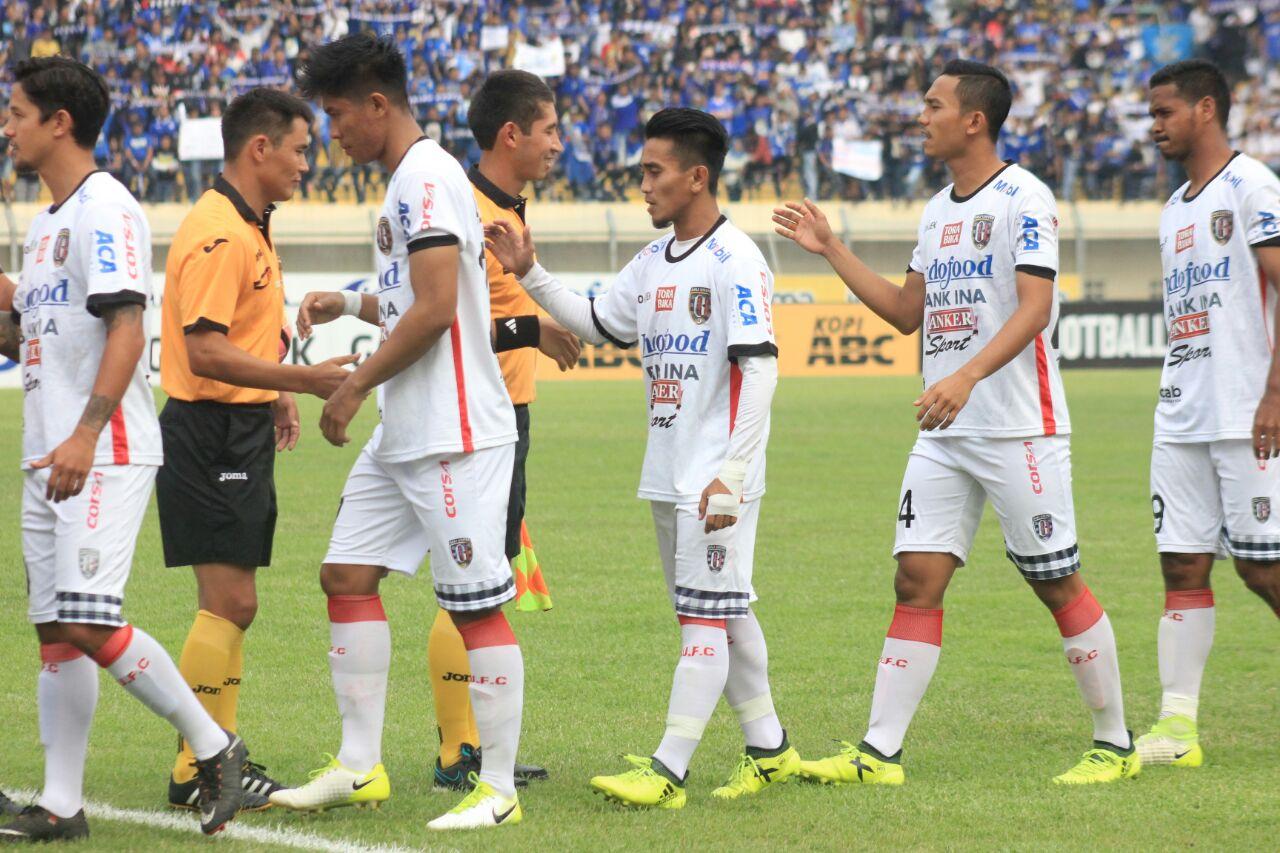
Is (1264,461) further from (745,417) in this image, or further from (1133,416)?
(1133,416)

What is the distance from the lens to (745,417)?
4.89 m

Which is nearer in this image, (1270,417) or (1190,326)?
(1270,417)

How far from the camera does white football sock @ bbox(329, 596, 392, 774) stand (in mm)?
4875

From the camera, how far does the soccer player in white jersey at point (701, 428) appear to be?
4.95 metres

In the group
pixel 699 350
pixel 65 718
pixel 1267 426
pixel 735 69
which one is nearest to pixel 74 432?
pixel 65 718

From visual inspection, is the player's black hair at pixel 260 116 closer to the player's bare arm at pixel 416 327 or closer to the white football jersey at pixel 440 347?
the white football jersey at pixel 440 347

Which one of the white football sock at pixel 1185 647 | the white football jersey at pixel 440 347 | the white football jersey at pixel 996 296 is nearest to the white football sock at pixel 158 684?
the white football jersey at pixel 440 347

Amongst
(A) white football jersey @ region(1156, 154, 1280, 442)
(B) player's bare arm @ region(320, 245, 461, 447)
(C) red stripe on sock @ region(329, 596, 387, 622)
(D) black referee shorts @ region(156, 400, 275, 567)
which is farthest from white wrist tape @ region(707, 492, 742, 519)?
(A) white football jersey @ region(1156, 154, 1280, 442)

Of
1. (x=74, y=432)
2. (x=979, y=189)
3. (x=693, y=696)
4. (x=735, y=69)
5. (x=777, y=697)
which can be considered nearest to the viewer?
(x=74, y=432)

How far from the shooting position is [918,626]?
5.43 metres

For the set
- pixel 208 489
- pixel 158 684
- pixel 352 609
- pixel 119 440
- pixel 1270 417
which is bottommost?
pixel 158 684

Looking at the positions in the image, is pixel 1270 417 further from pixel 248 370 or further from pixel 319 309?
pixel 248 370

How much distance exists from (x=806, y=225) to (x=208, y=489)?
2.26m

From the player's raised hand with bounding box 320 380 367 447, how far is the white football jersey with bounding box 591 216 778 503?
3.37 feet
